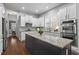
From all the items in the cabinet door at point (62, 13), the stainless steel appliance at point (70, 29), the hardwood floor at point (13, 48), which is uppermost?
the cabinet door at point (62, 13)

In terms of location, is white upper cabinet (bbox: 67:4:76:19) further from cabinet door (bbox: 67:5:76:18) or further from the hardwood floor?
the hardwood floor

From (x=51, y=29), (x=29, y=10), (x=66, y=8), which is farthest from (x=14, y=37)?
(x=66, y=8)

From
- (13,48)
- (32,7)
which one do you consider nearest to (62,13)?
(32,7)

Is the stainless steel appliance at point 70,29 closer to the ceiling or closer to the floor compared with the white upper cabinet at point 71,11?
closer to the floor

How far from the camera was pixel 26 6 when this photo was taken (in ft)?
6.91

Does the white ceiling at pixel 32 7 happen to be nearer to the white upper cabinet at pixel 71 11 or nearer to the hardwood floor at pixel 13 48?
the white upper cabinet at pixel 71 11

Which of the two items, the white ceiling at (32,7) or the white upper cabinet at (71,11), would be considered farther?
the white ceiling at (32,7)

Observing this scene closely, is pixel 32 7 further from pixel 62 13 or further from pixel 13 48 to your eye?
pixel 13 48

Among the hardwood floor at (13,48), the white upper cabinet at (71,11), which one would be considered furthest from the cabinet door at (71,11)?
the hardwood floor at (13,48)

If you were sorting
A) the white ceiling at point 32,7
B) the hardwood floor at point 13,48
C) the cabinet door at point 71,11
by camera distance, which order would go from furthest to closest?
the hardwood floor at point 13,48 < the white ceiling at point 32,7 < the cabinet door at point 71,11

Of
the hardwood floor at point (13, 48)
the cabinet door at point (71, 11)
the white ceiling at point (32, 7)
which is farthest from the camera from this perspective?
the hardwood floor at point (13, 48)
